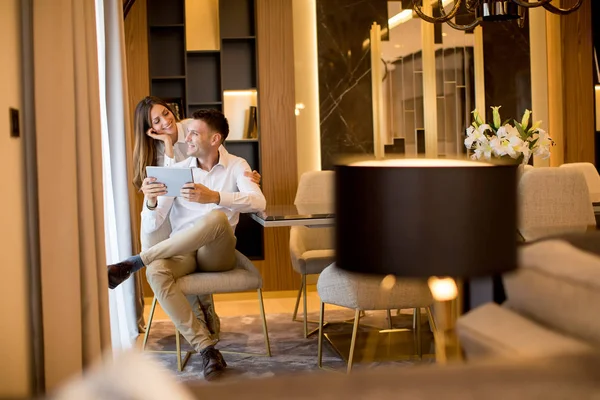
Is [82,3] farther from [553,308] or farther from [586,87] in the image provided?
[586,87]

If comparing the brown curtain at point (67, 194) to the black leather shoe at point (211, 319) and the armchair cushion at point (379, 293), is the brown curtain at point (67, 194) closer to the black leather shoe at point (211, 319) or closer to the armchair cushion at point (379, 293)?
the armchair cushion at point (379, 293)

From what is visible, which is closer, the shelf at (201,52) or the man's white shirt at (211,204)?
the man's white shirt at (211,204)

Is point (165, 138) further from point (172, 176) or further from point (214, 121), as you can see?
point (172, 176)

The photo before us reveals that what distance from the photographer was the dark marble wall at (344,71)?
19.7 feet

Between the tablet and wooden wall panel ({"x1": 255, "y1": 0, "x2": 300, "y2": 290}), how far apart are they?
78.7 inches

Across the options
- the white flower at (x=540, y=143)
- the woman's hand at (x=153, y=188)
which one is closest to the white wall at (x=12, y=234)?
the woman's hand at (x=153, y=188)

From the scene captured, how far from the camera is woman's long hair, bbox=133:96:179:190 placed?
4.31 m

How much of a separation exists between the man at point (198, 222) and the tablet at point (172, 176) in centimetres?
3

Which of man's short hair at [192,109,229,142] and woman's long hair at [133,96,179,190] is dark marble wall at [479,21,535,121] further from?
woman's long hair at [133,96,179,190]

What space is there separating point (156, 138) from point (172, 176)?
0.68m

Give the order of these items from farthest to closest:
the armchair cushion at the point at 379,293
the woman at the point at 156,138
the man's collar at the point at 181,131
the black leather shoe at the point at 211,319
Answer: the man's collar at the point at 181,131 → the woman at the point at 156,138 → the black leather shoe at the point at 211,319 → the armchair cushion at the point at 379,293

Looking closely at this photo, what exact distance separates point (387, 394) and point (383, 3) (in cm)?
555

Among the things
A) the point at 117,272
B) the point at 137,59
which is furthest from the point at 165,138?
the point at 137,59

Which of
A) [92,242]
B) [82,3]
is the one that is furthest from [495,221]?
[82,3]
